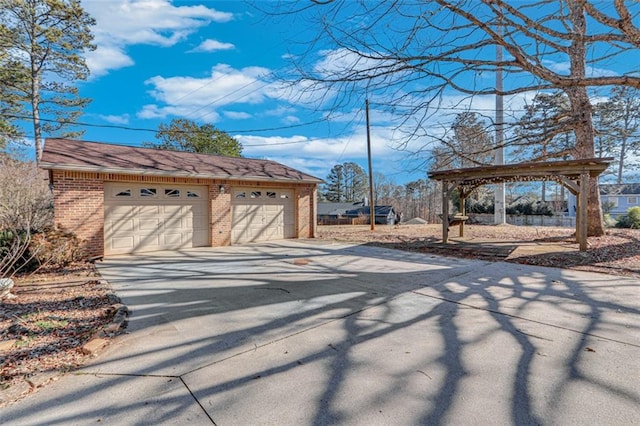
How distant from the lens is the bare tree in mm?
4078

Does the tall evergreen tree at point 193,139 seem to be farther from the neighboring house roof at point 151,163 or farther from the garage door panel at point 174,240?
the garage door panel at point 174,240

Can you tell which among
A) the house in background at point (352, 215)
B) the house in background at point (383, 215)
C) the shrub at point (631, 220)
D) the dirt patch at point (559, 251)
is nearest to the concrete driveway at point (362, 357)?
the dirt patch at point (559, 251)

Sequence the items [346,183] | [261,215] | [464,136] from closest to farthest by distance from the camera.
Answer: [464,136] → [261,215] → [346,183]

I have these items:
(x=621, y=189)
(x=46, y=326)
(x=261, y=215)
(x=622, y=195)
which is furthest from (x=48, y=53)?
(x=622, y=195)

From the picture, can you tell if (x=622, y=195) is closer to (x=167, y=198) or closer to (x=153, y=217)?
(x=167, y=198)

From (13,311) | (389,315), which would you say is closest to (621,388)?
(389,315)

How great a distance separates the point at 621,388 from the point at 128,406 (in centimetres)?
351

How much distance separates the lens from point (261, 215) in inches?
459

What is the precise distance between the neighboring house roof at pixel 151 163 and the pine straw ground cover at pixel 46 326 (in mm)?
3407

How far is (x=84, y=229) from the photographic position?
8.05 meters

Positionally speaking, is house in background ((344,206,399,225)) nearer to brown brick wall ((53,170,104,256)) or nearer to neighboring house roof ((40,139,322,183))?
neighboring house roof ((40,139,322,183))

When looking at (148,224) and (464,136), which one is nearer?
(464,136)

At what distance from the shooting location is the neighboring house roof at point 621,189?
111 feet

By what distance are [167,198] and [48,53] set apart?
1403 centimetres
